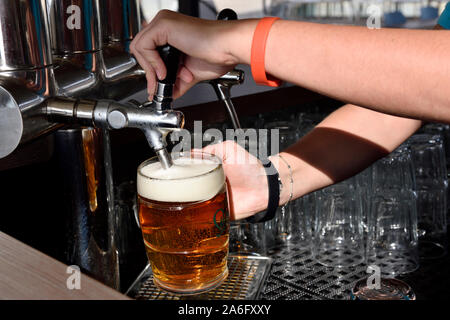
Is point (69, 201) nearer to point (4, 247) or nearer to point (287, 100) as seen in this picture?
point (4, 247)

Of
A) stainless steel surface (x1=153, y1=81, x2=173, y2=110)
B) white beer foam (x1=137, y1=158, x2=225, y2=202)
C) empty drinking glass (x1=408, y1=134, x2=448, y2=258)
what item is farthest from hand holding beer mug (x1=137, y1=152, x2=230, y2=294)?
empty drinking glass (x1=408, y1=134, x2=448, y2=258)

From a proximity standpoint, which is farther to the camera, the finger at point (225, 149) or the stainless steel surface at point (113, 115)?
→ the finger at point (225, 149)

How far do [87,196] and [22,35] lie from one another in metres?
0.27

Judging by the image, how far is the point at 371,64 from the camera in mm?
750

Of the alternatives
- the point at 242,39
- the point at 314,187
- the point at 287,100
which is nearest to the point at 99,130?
the point at 242,39

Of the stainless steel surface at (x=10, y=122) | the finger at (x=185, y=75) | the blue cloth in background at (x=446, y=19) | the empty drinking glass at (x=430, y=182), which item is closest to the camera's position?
the stainless steel surface at (x=10, y=122)

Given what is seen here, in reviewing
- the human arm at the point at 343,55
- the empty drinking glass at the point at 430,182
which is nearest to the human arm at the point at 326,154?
the empty drinking glass at the point at 430,182

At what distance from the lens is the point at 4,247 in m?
0.58

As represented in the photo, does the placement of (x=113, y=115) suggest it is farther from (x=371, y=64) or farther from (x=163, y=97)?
(x=371, y=64)

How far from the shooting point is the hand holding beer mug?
799mm

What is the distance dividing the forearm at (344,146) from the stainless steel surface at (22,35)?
644 millimetres

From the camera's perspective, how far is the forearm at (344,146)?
47.9 inches

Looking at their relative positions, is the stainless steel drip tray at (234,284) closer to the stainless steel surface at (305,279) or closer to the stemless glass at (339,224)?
the stainless steel surface at (305,279)

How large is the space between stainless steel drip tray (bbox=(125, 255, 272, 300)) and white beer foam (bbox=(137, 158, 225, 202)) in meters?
0.17
